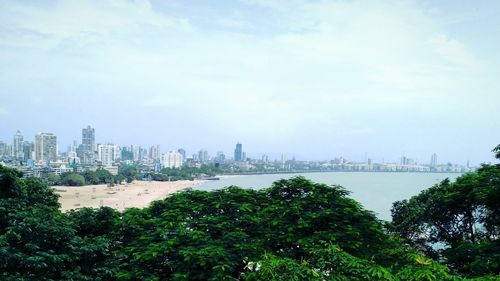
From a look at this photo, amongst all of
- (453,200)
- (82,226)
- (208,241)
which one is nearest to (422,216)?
(453,200)

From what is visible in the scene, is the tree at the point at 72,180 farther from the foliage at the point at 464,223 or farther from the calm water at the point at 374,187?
the foliage at the point at 464,223

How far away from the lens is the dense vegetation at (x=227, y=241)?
5.20m

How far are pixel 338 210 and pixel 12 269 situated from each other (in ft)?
19.8

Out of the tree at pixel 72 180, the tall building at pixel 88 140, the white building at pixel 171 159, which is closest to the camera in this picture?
the tree at pixel 72 180

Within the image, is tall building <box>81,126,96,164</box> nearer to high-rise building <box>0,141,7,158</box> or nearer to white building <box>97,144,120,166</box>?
white building <box>97,144,120,166</box>

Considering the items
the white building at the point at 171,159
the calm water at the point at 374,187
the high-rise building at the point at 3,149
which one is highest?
the high-rise building at the point at 3,149

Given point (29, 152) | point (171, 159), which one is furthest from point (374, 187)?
point (171, 159)

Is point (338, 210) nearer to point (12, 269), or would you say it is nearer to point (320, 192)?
point (320, 192)

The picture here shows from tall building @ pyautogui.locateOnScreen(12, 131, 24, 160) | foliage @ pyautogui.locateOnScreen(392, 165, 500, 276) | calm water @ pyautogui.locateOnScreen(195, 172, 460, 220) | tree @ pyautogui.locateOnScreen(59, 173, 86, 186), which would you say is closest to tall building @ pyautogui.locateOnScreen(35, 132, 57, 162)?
tall building @ pyautogui.locateOnScreen(12, 131, 24, 160)

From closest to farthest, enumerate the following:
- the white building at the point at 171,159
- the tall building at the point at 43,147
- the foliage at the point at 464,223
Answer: the foliage at the point at 464,223, the tall building at the point at 43,147, the white building at the point at 171,159

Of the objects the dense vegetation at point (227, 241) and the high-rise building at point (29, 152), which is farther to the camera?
the high-rise building at point (29, 152)

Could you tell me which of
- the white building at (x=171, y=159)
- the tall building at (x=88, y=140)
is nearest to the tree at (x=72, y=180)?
the white building at (x=171, y=159)

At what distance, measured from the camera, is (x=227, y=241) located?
709cm

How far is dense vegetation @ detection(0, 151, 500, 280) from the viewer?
5.20m
